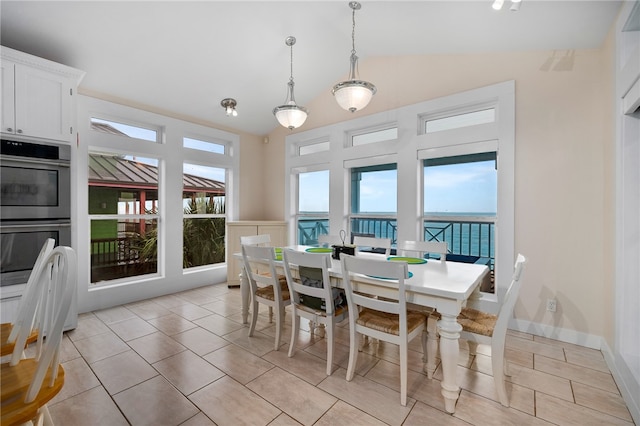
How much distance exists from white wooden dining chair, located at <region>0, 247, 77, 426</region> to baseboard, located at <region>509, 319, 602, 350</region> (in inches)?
142

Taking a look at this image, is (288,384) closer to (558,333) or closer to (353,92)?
(353,92)

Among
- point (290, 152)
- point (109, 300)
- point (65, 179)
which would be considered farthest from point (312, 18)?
point (109, 300)

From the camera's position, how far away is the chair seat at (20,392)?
0.98m

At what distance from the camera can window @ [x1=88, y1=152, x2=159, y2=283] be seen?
11.6 ft

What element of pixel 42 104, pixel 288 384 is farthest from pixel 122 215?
pixel 288 384

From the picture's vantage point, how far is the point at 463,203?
3383 mm

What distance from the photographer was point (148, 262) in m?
4.09

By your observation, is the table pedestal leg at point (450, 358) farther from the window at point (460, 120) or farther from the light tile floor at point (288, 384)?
the window at point (460, 120)

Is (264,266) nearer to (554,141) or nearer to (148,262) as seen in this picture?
(148,262)

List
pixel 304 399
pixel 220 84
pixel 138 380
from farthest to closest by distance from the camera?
pixel 220 84
pixel 138 380
pixel 304 399

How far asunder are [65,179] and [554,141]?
4807 millimetres

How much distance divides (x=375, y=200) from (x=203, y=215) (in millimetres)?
2762

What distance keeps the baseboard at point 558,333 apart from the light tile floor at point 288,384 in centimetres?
8

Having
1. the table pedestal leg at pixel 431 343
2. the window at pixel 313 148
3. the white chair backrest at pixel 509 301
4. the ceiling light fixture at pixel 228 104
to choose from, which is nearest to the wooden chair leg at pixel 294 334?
the table pedestal leg at pixel 431 343
